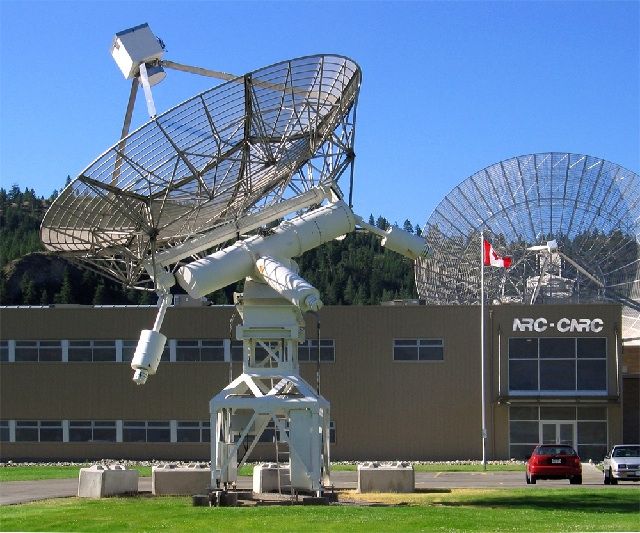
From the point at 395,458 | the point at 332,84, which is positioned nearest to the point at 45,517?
the point at 332,84

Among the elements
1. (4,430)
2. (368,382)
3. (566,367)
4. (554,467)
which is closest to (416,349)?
(368,382)

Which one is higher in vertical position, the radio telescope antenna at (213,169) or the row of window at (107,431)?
A: the radio telescope antenna at (213,169)

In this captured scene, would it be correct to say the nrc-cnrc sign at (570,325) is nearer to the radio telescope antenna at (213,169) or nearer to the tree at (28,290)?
the radio telescope antenna at (213,169)

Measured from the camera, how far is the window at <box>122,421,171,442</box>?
6175cm

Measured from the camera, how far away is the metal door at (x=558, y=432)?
198 ft

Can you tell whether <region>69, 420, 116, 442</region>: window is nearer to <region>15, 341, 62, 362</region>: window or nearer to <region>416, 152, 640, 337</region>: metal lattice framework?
<region>15, 341, 62, 362</region>: window

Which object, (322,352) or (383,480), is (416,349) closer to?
(322,352)

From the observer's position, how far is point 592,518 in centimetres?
2591

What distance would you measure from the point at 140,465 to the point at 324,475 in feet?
84.7

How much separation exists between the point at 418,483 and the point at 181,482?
956 centimetres

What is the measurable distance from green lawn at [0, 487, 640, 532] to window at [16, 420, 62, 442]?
3098cm

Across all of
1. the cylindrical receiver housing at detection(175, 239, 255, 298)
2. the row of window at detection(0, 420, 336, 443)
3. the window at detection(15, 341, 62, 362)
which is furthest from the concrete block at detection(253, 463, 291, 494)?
the window at detection(15, 341, 62, 362)

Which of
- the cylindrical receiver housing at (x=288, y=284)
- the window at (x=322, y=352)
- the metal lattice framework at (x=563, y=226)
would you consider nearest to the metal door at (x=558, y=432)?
the metal lattice framework at (x=563, y=226)

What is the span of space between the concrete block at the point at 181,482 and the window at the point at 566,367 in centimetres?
2965
